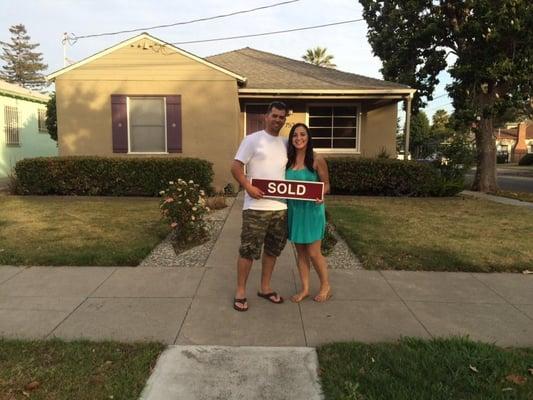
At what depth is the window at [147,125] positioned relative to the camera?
44.9ft

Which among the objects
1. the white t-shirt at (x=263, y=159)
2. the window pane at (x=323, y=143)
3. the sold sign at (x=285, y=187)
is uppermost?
the window pane at (x=323, y=143)

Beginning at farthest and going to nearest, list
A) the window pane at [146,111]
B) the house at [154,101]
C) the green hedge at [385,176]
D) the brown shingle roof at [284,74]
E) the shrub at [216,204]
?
the brown shingle roof at [284,74] → the window pane at [146,111] → the house at [154,101] → the green hedge at [385,176] → the shrub at [216,204]

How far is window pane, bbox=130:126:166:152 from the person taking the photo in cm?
1378

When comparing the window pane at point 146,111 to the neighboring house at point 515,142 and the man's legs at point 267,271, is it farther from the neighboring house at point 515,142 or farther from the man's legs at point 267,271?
the neighboring house at point 515,142

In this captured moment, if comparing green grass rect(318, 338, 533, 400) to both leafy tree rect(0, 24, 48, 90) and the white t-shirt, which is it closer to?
the white t-shirt

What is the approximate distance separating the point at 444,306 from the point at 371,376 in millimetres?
1884

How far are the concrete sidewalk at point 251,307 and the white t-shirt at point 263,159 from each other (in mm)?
1057

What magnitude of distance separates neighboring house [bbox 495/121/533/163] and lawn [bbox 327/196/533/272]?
185ft

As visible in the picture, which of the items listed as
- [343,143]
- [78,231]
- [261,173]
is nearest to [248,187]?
[261,173]

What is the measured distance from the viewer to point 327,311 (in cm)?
464

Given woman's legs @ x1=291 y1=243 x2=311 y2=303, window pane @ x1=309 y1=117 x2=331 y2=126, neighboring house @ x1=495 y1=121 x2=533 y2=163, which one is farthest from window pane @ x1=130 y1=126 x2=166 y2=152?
neighboring house @ x1=495 y1=121 x2=533 y2=163

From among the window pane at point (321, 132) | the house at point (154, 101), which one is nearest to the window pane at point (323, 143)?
the window pane at point (321, 132)

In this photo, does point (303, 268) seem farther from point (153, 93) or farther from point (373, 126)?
point (373, 126)

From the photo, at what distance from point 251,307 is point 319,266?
2.57ft
